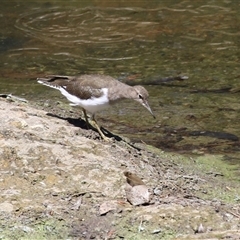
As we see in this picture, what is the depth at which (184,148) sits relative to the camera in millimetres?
8844

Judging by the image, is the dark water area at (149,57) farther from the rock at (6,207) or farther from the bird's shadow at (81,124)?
the rock at (6,207)

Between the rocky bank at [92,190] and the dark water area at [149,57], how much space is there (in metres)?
1.51

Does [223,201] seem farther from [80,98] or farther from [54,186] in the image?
[80,98]

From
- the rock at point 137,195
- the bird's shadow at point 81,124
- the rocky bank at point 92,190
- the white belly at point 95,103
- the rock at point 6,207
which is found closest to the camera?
the rocky bank at point 92,190

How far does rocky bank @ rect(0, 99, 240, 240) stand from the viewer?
19.4 ft

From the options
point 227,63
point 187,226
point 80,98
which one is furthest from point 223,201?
point 227,63

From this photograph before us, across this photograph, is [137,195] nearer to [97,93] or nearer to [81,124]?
[97,93]

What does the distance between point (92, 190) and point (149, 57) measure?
6.91 m

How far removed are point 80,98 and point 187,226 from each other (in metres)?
2.54

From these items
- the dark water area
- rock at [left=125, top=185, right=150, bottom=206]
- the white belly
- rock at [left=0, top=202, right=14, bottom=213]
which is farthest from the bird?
rock at [left=0, top=202, right=14, bottom=213]

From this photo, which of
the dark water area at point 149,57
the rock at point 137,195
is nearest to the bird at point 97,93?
the dark water area at point 149,57

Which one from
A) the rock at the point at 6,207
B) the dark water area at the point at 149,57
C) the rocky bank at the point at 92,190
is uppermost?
the rock at the point at 6,207

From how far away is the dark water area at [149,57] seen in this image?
31.7 ft

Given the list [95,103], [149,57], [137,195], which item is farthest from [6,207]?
[149,57]
